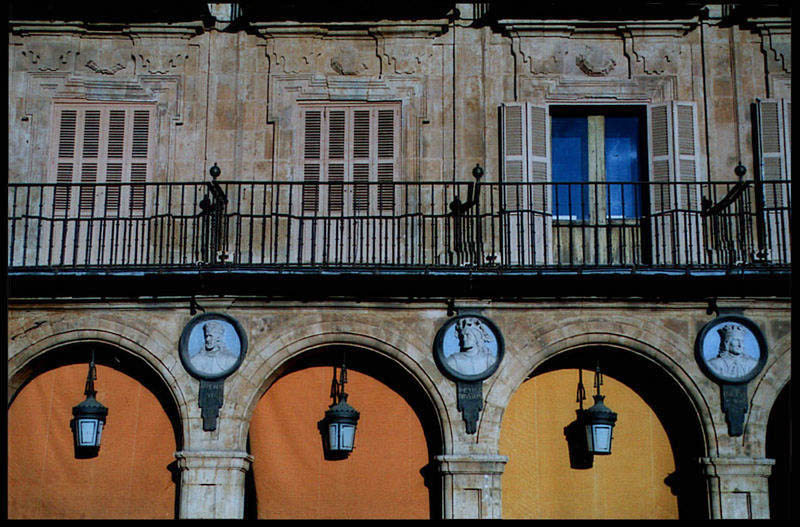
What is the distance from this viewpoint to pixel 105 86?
15586 millimetres

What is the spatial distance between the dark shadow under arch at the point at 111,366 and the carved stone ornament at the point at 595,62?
6016 mm

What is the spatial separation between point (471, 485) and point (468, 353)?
136 centimetres

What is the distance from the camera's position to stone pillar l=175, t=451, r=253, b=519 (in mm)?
13586

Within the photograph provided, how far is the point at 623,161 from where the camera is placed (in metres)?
15.5

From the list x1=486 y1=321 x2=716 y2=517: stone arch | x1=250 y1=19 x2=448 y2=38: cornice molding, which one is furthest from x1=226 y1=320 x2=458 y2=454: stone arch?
x1=250 y1=19 x2=448 y2=38: cornice molding

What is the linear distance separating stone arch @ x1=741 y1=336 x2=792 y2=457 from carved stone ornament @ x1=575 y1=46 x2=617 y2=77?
3782mm

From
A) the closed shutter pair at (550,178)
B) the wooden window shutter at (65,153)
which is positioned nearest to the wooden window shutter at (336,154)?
the closed shutter pair at (550,178)

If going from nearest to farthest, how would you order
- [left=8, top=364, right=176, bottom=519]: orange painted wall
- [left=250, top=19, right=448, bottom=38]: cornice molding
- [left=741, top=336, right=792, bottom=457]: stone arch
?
[left=741, top=336, right=792, bottom=457]: stone arch
[left=8, top=364, right=176, bottom=519]: orange painted wall
[left=250, top=19, right=448, bottom=38]: cornice molding

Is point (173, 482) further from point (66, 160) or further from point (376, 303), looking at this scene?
point (66, 160)

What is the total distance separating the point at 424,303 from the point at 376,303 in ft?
1.66

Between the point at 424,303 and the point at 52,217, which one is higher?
the point at 52,217

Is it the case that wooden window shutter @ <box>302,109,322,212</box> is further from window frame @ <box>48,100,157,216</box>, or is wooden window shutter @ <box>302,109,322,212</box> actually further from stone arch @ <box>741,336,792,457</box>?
stone arch @ <box>741,336,792,457</box>

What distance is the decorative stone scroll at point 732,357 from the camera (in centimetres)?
1380
